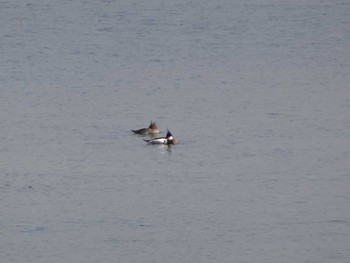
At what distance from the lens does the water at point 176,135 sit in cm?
2206

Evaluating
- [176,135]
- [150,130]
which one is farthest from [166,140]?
[150,130]

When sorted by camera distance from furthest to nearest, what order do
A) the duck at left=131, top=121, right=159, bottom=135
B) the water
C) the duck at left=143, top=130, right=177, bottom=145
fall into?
the duck at left=131, top=121, right=159, bottom=135
the duck at left=143, top=130, right=177, bottom=145
the water

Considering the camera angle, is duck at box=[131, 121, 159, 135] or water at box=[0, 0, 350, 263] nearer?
water at box=[0, 0, 350, 263]

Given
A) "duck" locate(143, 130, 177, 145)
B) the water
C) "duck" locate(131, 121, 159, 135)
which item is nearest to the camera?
the water

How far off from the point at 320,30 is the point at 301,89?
9.45 m

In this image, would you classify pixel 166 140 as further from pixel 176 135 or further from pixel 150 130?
pixel 150 130

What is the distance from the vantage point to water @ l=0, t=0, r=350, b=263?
22.1 m

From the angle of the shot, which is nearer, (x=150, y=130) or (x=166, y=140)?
(x=166, y=140)

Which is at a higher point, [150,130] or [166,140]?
[150,130]

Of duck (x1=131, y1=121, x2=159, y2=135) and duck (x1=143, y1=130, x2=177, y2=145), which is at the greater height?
duck (x1=131, y1=121, x2=159, y2=135)

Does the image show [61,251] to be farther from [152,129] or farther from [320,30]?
[320,30]

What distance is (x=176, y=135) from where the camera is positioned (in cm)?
2944

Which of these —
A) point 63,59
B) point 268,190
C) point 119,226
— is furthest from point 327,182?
point 63,59

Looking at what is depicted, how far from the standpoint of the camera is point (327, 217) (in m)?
23.0
